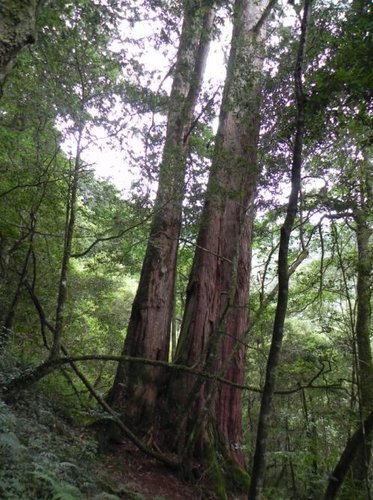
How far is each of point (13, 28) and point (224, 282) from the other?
6183mm

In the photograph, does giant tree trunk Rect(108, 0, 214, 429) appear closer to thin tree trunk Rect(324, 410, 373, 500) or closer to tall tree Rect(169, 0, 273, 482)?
tall tree Rect(169, 0, 273, 482)

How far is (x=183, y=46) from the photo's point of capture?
29.0 feet

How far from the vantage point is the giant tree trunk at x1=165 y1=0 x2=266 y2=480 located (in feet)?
20.9

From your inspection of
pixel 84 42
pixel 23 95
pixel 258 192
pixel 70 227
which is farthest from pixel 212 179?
pixel 23 95

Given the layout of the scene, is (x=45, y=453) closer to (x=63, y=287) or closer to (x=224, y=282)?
(x=63, y=287)

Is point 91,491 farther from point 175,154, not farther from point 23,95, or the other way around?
point 23,95

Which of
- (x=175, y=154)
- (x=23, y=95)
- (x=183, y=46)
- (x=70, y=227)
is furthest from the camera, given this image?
(x=183, y=46)

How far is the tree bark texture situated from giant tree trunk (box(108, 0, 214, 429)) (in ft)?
13.4

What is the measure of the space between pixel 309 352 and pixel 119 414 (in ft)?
15.9

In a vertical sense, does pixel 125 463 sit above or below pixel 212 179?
below

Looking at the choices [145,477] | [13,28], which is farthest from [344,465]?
[13,28]

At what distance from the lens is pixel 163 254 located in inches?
316

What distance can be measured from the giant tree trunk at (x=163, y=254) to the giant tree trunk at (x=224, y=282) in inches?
18.1

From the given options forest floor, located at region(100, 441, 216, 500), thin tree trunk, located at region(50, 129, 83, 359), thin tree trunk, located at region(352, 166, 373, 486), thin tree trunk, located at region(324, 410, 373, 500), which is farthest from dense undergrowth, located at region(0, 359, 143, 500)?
thin tree trunk, located at region(352, 166, 373, 486)
